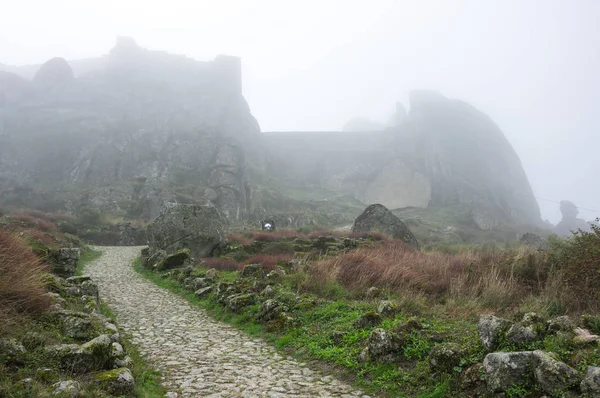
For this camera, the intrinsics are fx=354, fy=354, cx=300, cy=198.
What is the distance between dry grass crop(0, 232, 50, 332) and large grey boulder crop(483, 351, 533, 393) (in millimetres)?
7055

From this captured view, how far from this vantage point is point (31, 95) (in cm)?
10156

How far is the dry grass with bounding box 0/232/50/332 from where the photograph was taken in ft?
19.9

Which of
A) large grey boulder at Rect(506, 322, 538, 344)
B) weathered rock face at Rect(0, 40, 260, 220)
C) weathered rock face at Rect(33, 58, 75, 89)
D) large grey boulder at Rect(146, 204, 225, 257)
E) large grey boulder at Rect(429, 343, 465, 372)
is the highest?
weathered rock face at Rect(33, 58, 75, 89)

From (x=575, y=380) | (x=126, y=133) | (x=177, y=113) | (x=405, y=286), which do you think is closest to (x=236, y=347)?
(x=405, y=286)

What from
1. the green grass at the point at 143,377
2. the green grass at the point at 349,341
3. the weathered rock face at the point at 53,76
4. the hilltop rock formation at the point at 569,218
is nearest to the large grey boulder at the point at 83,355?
the green grass at the point at 143,377

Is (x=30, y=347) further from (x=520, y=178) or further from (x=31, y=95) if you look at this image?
(x=520, y=178)

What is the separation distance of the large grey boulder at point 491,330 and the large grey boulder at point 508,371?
0.68 m

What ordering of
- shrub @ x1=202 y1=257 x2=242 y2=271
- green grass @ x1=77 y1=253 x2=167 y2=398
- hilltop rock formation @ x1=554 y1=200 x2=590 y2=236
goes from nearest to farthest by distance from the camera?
green grass @ x1=77 y1=253 x2=167 y2=398 → shrub @ x1=202 y1=257 x2=242 y2=271 → hilltop rock formation @ x1=554 y1=200 x2=590 y2=236

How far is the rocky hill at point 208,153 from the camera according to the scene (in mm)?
79188

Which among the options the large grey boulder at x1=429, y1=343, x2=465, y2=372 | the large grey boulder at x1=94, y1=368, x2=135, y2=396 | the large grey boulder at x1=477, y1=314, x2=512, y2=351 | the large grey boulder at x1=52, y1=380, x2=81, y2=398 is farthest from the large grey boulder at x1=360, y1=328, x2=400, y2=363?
the large grey boulder at x1=52, y1=380, x2=81, y2=398

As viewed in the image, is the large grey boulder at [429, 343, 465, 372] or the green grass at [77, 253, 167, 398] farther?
the large grey boulder at [429, 343, 465, 372]

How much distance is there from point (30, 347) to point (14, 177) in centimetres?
9481

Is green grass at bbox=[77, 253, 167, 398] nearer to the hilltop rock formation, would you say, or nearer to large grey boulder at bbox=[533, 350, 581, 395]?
large grey boulder at bbox=[533, 350, 581, 395]

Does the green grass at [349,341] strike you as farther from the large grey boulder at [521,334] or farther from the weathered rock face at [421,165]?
the weathered rock face at [421,165]
